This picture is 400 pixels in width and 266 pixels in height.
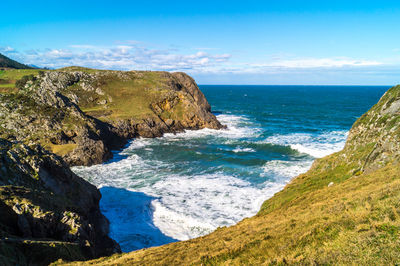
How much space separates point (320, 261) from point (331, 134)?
2633 inches

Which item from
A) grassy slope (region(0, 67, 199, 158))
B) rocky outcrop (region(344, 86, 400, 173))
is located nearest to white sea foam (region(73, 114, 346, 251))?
rocky outcrop (region(344, 86, 400, 173))

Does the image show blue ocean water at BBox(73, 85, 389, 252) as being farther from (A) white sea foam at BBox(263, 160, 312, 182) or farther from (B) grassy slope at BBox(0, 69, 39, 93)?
(B) grassy slope at BBox(0, 69, 39, 93)

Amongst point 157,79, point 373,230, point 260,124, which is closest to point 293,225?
point 373,230

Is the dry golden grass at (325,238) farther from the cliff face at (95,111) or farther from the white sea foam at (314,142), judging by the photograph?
the white sea foam at (314,142)

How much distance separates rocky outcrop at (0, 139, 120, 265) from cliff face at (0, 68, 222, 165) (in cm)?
2100

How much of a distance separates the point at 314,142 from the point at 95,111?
57164mm

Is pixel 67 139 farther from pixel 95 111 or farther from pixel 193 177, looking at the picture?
pixel 193 177

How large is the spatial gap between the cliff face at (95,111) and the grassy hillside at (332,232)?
33.9m

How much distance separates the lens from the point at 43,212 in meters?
14.8

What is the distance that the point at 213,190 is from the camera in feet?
103

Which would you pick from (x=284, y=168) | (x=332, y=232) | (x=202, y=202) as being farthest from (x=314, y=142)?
(x=332, y=232)

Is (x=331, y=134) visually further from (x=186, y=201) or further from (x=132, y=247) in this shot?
(x=132, y=247)

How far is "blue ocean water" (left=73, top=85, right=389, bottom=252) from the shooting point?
80.2 ft

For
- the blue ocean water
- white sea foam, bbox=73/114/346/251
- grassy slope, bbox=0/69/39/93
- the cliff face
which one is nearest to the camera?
white sea foam, bbox=73/114/346/251
